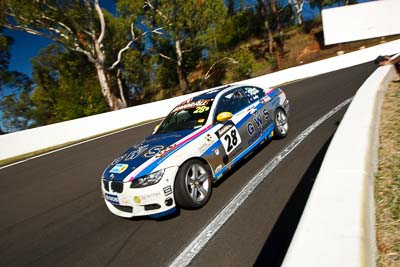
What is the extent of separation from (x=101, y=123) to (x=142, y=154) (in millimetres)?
11856

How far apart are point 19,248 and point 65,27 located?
25.4m

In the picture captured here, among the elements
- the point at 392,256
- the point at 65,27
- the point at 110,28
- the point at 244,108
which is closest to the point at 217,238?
the point at 392,256

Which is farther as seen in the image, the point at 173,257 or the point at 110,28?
the point at 110,28

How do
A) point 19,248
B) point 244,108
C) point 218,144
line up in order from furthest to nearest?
1. point 244,108
2. point 218,144
3. point 19,248

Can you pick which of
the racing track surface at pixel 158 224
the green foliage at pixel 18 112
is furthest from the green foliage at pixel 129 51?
the racing track surface at pixel 158 224

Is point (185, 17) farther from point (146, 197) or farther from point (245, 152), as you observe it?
point (146, 197)

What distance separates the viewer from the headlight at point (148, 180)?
3.60 metres

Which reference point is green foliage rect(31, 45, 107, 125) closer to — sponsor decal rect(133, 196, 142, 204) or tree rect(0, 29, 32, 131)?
tree rect(0, 29, 32, 131)

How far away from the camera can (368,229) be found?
1.79 metres

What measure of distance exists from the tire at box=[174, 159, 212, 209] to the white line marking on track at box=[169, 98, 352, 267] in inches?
14.9

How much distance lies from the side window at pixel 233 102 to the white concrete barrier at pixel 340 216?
2205 mm

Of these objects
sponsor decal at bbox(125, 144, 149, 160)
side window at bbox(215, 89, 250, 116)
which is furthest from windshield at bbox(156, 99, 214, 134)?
sponsor decal at bbox(125, 144, 149, 160)

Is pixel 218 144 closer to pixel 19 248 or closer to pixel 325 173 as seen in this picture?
pixel 325 173

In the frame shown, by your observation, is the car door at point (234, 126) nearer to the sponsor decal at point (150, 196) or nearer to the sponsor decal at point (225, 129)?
the sponsor decal at point (225, 129)
